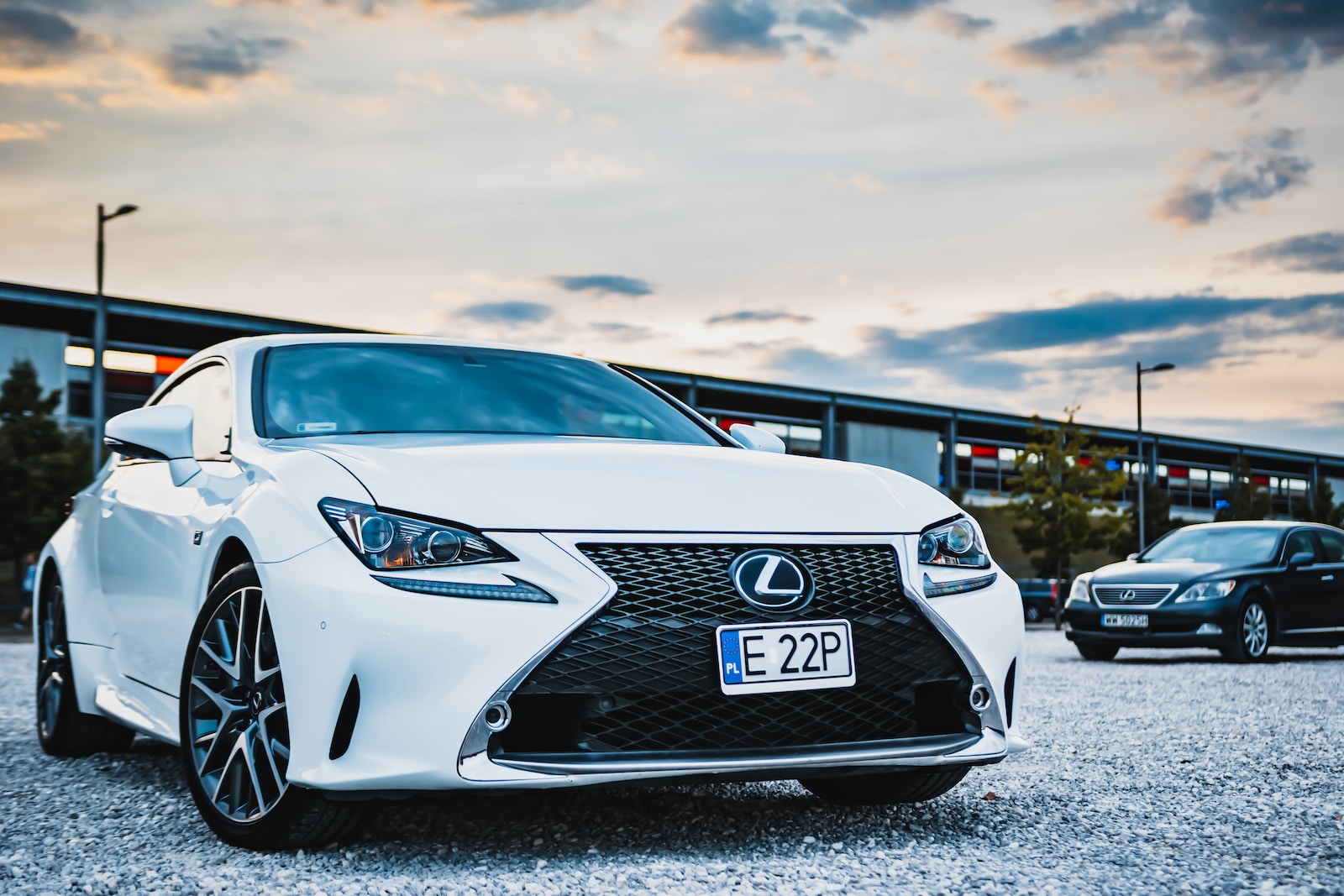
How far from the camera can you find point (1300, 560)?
47.3 ft

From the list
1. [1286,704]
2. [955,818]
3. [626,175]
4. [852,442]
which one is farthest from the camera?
[852,442]

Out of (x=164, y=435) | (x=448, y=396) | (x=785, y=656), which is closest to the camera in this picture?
(x=785, y=656)

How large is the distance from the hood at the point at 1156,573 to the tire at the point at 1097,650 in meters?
0.63

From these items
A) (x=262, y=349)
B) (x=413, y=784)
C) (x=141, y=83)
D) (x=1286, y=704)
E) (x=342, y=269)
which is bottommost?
(x=1286, y=704)

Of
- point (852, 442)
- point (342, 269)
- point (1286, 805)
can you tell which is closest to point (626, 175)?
point (342, 269)

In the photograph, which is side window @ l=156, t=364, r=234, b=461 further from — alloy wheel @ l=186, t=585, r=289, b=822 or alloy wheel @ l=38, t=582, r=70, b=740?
alloy wheel @ l=38, t=582, r=70, b=740

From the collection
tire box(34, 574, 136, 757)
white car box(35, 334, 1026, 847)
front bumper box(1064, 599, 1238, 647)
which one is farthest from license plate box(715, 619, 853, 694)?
front bumper box(1064, 599, 1238, 647)

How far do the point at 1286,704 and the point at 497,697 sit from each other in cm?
662

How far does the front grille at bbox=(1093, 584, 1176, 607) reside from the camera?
13766 millimetres

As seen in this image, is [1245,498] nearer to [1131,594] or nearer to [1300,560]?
[1300,560]

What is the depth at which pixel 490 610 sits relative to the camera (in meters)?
3.32

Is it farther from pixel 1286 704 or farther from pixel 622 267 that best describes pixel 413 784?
pixel 622 267

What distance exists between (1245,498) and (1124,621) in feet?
182

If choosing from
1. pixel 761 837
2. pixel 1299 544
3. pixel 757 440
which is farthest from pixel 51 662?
pixel 1299 544
